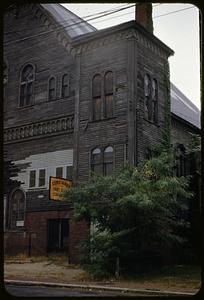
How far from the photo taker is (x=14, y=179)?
24766 mm

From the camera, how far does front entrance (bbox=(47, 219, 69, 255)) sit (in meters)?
22.3

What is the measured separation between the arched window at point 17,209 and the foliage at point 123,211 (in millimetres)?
7814

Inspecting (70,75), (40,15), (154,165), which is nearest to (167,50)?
(70,75)

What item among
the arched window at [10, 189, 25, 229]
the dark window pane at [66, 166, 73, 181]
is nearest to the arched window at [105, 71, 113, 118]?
the dark window pane at [66, 166, 73, 181]

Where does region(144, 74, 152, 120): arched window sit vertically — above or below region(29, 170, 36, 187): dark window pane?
above

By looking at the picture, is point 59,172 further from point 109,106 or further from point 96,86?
point 96,86

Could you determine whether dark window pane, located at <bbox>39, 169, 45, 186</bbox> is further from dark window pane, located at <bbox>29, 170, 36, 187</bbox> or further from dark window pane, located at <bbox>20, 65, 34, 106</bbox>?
dark window pane, located at <bbox>20, 65, 34, 106</bbox>

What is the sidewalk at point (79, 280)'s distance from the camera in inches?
516

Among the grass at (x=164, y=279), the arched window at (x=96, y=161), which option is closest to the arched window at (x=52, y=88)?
the arched window at (x=96, y=161)

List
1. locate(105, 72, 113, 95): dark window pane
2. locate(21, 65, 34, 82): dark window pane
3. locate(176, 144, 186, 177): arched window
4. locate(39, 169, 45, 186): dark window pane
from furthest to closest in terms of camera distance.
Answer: locate(21, 65, 34, 82): dark window pane → locate(176, 144, 186, 177): arched window → locate(39, 169, 45, 186): dark window pane → locate(105, 72, 113, 95): dark window pane

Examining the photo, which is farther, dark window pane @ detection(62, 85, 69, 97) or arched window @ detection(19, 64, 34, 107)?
arched window @ detection(19, 64, 34, 107)

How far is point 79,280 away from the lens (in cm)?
1547

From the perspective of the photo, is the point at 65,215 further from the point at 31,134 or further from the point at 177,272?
the point at 177,272

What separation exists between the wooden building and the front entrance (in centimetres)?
5
